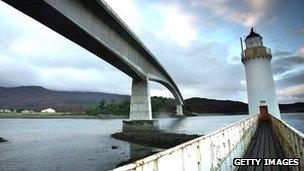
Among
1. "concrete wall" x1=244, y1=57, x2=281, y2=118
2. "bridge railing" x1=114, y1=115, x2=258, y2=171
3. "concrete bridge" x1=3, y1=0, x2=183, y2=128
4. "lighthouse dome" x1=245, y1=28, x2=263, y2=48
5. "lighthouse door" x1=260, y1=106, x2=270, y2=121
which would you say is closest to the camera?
"bridge railing" x1=114, y1=115, x2=258, y2=171

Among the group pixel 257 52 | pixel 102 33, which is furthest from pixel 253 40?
pixel 102 33

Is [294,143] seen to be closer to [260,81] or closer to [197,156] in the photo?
[197,156]

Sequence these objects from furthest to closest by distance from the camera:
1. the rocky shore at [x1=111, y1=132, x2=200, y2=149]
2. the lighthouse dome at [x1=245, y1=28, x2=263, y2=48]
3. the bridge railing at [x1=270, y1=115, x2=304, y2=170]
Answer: the lighthouse dome at [x1=245, y1=28, x2=263, y2=48] < the rocky shore at [x1=111, y1=132, x2=200, y2=149] < the bridge railing at [x1=270, y1=115, x2=304, y2=170]

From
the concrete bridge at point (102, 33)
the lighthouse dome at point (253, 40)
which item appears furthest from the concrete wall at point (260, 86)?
the concrete bridge at point (102, 33)

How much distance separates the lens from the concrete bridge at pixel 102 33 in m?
19.4

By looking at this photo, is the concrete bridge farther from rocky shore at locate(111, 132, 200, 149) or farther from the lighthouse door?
the lighthouse door

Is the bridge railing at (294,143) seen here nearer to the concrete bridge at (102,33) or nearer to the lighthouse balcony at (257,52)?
the concrete bridge at (102,33)

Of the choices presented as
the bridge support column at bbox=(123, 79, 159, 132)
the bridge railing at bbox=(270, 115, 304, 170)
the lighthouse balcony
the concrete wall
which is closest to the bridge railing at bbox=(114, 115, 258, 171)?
the bridge railing at bbox=(270, 115, 304, 170)

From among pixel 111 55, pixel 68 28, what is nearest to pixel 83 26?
pixel 68 28

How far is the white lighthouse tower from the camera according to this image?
33125 mm

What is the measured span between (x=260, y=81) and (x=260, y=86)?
2.18 ft

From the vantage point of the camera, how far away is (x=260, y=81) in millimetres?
33625

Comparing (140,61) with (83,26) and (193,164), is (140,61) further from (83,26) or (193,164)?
(193,164)

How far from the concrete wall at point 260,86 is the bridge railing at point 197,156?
87.6 feet
